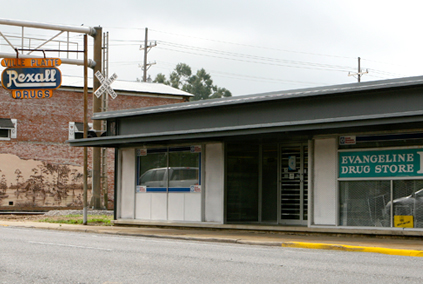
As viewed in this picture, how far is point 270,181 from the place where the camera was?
19531 mm

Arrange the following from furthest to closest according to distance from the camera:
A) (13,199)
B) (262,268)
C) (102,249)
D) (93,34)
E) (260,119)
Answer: (13,199)
(93,34)
(260,119)
(102,249)
(262,268)

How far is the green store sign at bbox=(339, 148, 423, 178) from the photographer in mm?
14672

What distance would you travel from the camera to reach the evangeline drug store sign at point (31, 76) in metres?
22.0

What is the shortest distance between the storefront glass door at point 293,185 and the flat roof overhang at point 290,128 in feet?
9.23

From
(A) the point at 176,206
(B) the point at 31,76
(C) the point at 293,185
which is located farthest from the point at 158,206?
(B) the point at 31,76

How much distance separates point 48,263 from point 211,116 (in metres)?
9.46

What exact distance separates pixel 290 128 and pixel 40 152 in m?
22.9

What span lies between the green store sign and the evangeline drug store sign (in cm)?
1178

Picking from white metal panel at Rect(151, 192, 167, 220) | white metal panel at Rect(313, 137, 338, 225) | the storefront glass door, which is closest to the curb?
white metal panel at Rect(313, 137, 338, 225)

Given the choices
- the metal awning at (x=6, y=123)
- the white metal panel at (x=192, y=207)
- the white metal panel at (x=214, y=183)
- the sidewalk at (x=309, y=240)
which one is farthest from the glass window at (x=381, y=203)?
the metal awning at (x=6, y=123)

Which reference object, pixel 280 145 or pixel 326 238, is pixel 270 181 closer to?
pixel 280 145

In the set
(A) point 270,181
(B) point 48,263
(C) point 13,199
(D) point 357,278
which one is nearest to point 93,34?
(A) point 270,181

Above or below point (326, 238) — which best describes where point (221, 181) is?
above

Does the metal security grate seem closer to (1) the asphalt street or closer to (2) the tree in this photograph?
(1) the asphalt street
